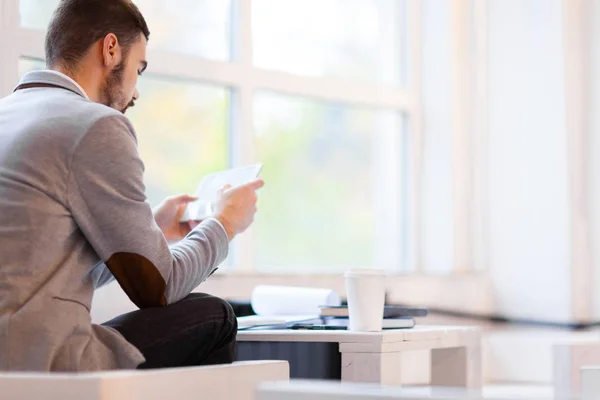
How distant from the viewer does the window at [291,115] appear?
324 cm

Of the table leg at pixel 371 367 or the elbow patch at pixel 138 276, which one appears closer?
the elbow patch at pixel 138 276

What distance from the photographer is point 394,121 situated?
4051 mm

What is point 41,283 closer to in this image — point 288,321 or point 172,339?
point 172,339

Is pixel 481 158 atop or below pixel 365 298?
atop

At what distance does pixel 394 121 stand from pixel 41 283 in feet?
8.76

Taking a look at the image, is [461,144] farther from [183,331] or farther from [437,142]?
[183,331]

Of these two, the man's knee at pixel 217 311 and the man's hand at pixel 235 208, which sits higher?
the man's hand at pixel 235 208

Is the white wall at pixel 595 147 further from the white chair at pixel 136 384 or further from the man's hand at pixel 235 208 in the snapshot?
the white chair at pixel 136 384

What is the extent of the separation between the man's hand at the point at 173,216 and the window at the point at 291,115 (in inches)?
29.9

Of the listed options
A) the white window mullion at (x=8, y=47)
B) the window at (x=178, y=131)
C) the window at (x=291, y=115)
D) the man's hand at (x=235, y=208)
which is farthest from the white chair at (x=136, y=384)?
the window at (x=178, y=131)

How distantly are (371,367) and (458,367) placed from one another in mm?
500

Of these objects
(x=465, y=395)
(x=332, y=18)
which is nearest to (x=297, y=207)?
(x=332, y=18)

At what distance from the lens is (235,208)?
1.94 m

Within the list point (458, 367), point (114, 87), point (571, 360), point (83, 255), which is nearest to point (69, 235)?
point (83, 255)
